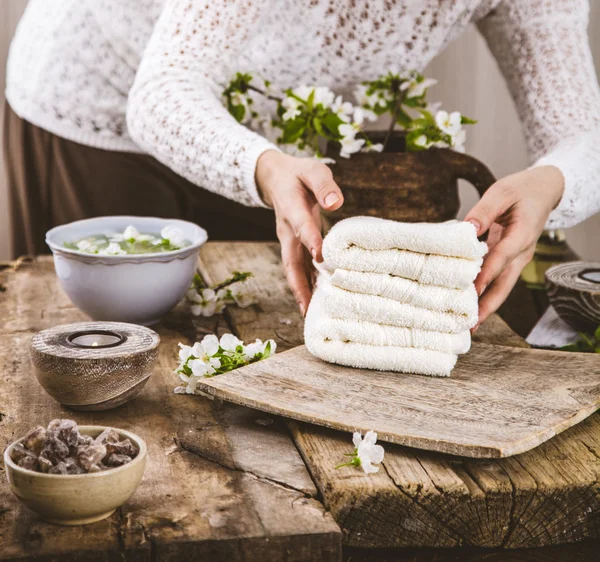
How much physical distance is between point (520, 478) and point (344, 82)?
106 centimetres

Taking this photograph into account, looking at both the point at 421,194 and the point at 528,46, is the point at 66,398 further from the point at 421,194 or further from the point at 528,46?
the point at 528,46

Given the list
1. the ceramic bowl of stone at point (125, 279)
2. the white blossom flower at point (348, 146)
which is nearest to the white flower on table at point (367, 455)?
the ceramic bowl of stone at point (125, 279)

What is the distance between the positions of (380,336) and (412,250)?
11 centimetres

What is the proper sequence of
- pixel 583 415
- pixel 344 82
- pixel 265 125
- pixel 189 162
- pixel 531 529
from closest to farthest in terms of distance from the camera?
pixel 531 529 → pixel 583 415 → pixel 189 162 → pixel 265 125 → pixel 344 82

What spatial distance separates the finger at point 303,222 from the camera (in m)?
1.00

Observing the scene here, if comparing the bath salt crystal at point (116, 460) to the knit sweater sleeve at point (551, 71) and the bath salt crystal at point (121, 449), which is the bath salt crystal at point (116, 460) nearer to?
the bath salt crystal at point (121, 449)

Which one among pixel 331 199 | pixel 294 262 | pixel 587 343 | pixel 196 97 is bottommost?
pixel 587 343

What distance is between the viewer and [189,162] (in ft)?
4.14

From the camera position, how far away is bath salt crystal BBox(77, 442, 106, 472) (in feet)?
2.12

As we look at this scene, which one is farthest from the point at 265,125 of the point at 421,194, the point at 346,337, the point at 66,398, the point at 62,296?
the point at 66,398

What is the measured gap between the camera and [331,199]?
100cm

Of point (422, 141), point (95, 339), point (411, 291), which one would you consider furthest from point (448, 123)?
point (95, 339)

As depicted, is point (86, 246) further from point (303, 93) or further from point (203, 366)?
point (303, 93)

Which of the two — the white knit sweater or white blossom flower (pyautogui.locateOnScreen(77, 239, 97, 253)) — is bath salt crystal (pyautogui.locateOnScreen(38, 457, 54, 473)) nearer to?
white blossom flower (pyautogui.locateOnScreen(77, 239, 97, 253))
